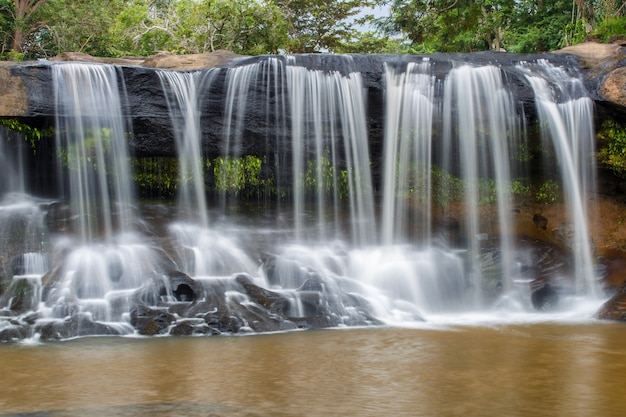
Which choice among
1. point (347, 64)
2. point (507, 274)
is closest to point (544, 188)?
point (507, 274)

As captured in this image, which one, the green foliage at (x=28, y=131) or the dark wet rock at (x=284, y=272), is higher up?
the green foliage at (x=28, y=131)

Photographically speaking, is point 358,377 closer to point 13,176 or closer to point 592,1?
point 13,176

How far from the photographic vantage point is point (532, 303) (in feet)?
38.8

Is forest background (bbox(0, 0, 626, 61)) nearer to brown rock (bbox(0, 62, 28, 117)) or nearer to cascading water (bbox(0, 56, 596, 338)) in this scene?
cascading water (bbox(0, 56, 596, 338))

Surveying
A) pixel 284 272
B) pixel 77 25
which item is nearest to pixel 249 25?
pixel 77 25

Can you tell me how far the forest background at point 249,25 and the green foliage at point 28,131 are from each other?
29.3 ft

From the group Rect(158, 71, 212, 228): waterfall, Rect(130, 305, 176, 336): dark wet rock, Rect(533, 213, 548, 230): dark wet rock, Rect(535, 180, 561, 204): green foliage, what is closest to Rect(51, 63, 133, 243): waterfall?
Rect(158, 71, 212, 228): waterfall

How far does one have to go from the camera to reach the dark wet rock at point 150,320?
9.02 meters

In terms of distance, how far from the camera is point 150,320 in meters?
9.21

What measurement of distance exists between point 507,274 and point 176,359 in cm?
696

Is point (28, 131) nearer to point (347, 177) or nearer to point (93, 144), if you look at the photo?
point (93, 144)

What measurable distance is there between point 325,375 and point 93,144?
7.65 metres

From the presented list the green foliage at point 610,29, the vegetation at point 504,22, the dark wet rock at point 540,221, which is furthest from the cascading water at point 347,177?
the vegetation at point 504,22

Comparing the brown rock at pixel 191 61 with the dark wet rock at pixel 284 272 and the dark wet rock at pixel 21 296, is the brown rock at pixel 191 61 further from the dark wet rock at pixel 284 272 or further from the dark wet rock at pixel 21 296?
the dark wet rock at pixel 21 296
